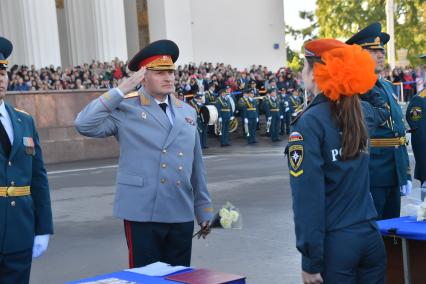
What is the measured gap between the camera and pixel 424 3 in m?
49.5

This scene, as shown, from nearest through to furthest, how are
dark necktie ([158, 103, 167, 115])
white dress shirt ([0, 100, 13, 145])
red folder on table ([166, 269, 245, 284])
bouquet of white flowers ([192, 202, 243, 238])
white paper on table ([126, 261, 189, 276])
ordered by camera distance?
1. red folder on table ([166, 269, 245, 284])
2. white paper on table ([126, 261, 189, 276])
3. white dress shirt ([0, 100, 13, 145])
4. bouquet of white flowers ([192, 202, 243, 238])
5. dark necktie ([158, 103, 167, 115])

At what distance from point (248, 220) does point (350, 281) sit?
19.3 ft

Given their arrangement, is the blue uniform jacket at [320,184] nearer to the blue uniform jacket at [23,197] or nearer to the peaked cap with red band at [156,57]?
the peaked cap with red band at [156,57]

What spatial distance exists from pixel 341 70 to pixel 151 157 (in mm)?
1503

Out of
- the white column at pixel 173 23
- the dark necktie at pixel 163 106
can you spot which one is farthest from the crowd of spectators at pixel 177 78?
the dark necktie at pixel 163 106

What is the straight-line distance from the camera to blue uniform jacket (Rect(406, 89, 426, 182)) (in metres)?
6.33

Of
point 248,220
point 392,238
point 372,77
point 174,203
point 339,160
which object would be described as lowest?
point 248,220

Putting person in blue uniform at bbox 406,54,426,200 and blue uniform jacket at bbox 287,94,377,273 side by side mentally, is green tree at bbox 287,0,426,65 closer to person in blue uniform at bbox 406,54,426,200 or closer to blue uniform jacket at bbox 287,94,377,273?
person in blue uniform at bbox 406,54,426,200

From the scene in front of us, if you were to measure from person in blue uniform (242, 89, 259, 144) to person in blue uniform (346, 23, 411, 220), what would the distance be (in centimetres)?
1889

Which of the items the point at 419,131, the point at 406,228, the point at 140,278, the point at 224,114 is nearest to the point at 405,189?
the point at 419,131

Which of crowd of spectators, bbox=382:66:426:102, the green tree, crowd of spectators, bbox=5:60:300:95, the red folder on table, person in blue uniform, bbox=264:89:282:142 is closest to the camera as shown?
the red folder on table

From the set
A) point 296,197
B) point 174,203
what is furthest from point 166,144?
point 296,197

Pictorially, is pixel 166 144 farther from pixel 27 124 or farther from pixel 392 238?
pixel 392 238

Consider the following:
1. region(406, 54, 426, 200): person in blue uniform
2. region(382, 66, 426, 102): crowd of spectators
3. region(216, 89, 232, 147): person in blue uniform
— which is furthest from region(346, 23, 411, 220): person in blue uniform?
region(382, 66, 426, 102): crowd of spectators
